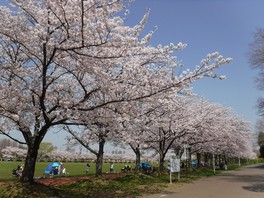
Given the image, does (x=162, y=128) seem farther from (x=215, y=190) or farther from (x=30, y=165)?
(x=30, y=165)

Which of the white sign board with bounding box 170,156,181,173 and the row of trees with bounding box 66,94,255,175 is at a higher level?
the row of trees with bounding box 66,94,255,175

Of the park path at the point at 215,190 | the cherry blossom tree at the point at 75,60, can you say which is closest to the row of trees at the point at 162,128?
the cherry blossom tree at the point at 75,60

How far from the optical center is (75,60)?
28.5 feet

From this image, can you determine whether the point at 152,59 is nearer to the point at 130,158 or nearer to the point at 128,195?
the point at 128,195

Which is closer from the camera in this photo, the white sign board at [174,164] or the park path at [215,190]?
the park path at [215,190]

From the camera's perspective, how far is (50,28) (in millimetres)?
7633

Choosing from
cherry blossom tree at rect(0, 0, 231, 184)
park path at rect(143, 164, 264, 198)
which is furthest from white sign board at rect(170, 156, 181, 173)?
cherry blossom tree at rect(0, 0, 231, 184)

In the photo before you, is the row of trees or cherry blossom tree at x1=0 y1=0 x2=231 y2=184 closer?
cherry blossom tree at x1=0 y1=0 x2=231 y2=184

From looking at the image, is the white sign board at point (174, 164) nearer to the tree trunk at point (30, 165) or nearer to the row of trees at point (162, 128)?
the row of trees at point (162, 128)

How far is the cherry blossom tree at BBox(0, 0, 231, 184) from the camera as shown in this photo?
24.6 ft

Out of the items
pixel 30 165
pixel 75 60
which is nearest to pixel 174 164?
pixel 30 165

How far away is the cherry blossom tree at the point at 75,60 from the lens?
7.50 meters

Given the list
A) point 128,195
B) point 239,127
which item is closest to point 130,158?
point 239,127

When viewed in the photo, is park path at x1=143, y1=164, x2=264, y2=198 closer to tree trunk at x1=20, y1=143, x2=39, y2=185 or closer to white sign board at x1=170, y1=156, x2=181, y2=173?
white sign board at x1=170, y1=156, x2=181, y2=173
